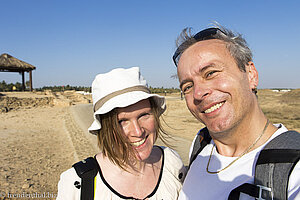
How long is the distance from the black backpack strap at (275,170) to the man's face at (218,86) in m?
0.38

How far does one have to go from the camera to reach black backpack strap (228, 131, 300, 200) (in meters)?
1.00

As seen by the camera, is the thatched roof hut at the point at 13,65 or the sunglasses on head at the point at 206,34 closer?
the sunglasses on head at the point at 206,34

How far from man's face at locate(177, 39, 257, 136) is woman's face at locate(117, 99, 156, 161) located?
1.33 feet

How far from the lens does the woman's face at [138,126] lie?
159cm

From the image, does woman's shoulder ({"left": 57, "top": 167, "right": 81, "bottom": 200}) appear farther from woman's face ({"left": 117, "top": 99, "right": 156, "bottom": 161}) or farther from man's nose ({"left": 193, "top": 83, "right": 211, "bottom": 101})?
man's nose ({"left": 193, "top": 83, "right": 211, "bottom": 101})

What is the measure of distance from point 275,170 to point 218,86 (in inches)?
26.5

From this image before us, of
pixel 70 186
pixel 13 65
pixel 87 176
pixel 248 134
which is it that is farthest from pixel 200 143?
pixel 13 65

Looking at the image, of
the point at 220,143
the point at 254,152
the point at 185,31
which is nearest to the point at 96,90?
the point at 185,31

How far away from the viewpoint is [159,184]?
5.48 ft

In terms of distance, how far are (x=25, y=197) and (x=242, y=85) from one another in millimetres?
4413

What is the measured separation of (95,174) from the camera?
1516 millimetres

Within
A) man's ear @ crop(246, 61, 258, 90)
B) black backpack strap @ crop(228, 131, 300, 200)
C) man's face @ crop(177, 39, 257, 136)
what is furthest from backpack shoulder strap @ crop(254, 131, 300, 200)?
man's ear @ crop(246, 61, 258, 90)

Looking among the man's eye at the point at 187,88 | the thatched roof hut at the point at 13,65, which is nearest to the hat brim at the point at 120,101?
the man's eye at the point at 187,88

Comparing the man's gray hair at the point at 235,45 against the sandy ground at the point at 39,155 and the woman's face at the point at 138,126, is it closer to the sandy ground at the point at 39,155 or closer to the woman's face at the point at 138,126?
the woman's face at the point at 138,126
